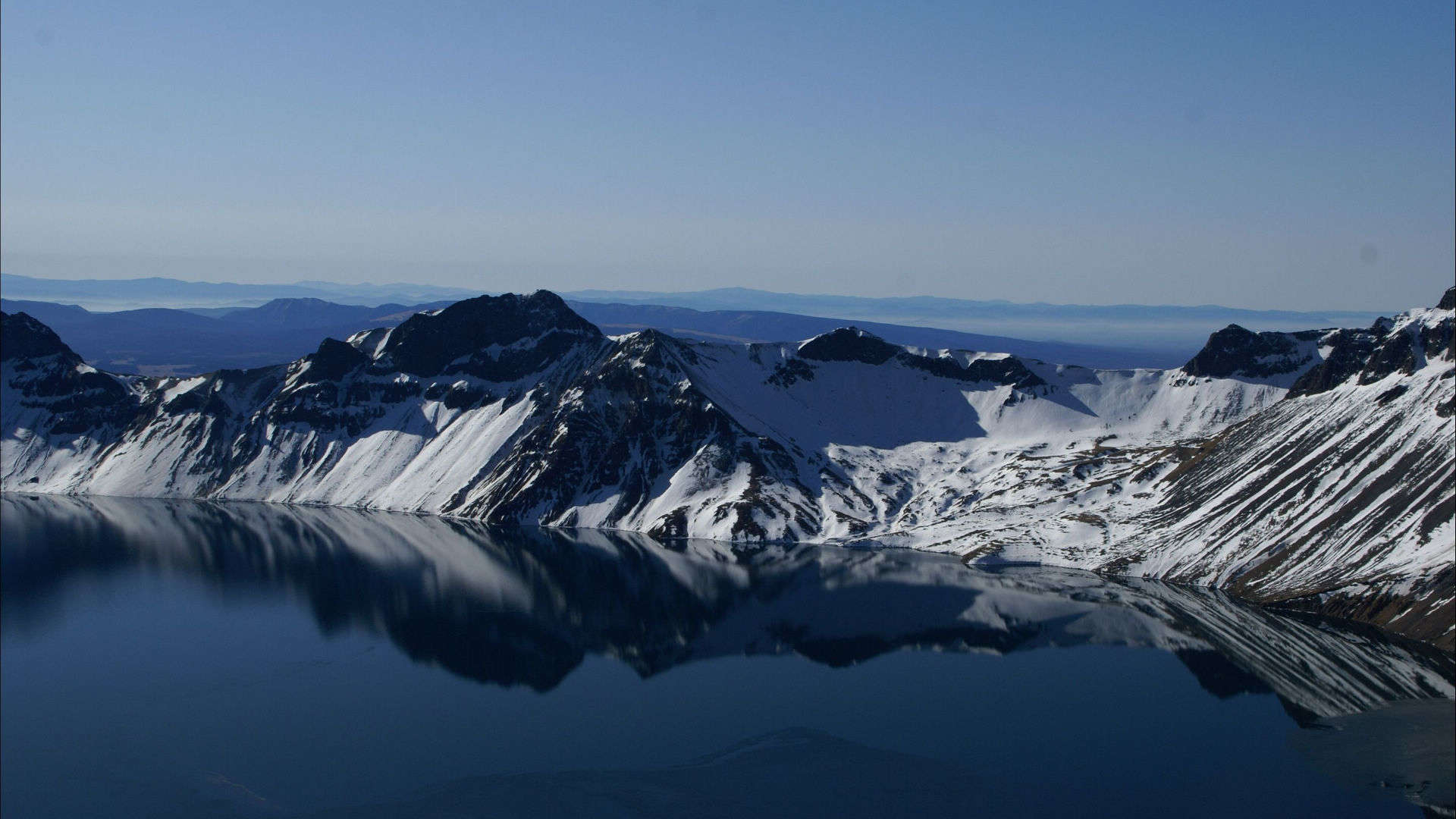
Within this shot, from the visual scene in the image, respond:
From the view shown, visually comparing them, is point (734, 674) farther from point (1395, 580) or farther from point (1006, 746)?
point (1395, 580)

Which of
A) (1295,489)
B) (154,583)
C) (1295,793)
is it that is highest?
(1295,489)

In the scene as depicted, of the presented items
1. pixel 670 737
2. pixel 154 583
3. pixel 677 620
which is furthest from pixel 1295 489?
pixel 154 583

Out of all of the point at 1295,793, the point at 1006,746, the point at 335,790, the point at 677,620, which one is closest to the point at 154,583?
the point at 677,620

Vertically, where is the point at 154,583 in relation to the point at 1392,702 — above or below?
below

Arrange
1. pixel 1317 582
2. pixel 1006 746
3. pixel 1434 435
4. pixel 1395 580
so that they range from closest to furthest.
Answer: pixel 1006 746 → pixel 1395 580 → pixel 1317 582 → pixel 1434 435

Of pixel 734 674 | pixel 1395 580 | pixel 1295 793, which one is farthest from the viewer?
pixel 1395 580

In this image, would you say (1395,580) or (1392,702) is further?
(1395,580)
